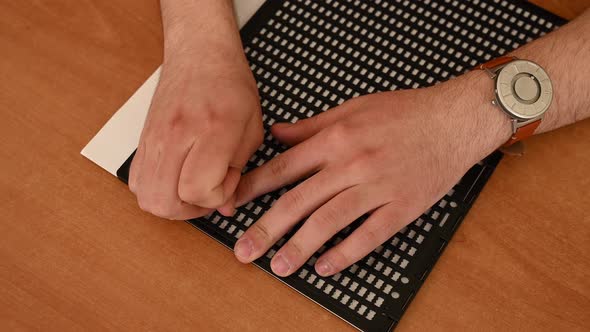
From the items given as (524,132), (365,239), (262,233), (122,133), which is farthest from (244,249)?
(524,132)

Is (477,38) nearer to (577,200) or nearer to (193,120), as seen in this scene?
(577,200)

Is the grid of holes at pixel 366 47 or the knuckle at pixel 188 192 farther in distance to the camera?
the grid of holes at pixel 366 47

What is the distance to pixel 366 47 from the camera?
2.76 feet

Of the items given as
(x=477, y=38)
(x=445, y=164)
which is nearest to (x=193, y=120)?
(x=445, y=164)

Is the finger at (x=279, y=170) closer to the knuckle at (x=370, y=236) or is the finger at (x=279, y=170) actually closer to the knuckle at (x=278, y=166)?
the knuckle at (x=278, y=166)

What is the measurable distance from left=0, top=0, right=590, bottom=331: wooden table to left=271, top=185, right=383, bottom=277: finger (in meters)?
0.04

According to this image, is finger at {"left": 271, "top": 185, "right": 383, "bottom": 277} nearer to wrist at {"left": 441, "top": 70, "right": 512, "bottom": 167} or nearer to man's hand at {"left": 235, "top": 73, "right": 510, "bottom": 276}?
man's hand at {"left": 235, "top": 73, "right": 510, "bottom": 276}

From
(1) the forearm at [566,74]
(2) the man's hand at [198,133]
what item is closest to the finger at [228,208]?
(2) the man's hand at [198,133]

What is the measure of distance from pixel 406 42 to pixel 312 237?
1.07 feet

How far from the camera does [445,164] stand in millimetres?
738

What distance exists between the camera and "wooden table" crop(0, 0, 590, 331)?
700 mm

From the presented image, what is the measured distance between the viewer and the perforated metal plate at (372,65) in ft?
2.34

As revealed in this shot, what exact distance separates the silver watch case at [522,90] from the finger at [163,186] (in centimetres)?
40

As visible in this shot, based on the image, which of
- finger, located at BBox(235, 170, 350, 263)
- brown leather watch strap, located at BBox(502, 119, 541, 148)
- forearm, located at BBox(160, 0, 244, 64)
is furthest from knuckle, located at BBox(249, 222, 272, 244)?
brown leather watch strap, located at BBox(502, 119, 541, 148)
